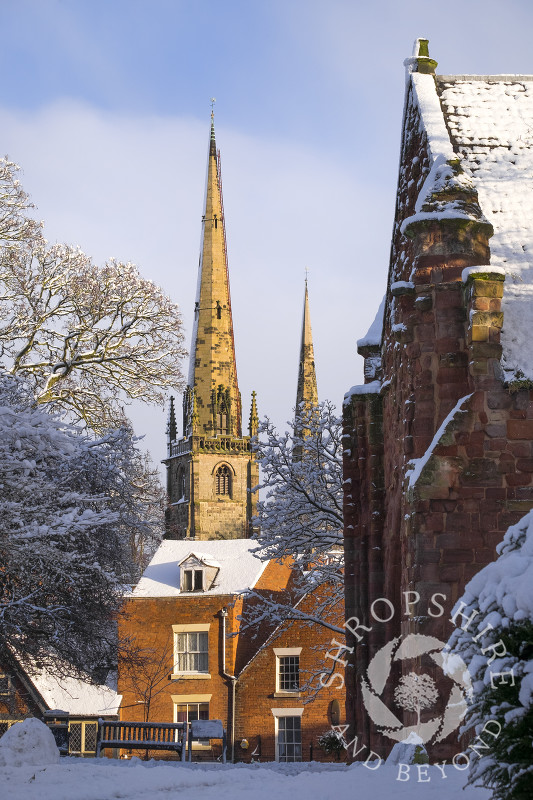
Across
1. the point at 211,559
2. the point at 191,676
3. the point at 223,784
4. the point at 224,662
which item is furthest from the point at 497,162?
the point at 211,559

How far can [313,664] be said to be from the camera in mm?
35969

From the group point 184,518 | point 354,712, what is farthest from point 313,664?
point 184,518

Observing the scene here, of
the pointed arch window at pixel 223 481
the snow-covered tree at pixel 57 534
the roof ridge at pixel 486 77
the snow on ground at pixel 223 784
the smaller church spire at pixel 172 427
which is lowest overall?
the snow on ground at pixel 223 784

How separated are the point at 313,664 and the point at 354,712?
20.4m

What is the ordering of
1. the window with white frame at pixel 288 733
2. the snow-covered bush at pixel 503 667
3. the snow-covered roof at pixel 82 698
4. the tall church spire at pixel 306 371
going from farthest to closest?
the tall church spire at pixel 306 371
the snow-covered roof at pixel 82 698
the window with white frame at pixel 288 733
the snow-covered bush at pixel 503 667

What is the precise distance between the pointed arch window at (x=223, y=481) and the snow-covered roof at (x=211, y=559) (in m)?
40.4

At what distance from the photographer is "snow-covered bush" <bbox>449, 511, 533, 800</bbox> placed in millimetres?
6262

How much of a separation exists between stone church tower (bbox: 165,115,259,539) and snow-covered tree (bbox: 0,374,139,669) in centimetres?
5938

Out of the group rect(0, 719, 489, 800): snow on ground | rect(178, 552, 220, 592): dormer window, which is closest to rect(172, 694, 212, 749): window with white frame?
rect(178, 552, 220, 592): dormer window

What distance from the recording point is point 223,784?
1176 centimetres

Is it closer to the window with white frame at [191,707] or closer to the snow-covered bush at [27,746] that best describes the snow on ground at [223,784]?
the snow-covered bush at [27,746]

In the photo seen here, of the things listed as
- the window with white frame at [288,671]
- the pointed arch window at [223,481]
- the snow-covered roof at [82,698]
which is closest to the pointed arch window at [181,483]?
the pointed arch window at [223,481]

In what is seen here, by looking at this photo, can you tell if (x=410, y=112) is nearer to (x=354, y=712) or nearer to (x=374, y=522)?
(x=374, y=522)

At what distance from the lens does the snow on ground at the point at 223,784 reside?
8.92m
